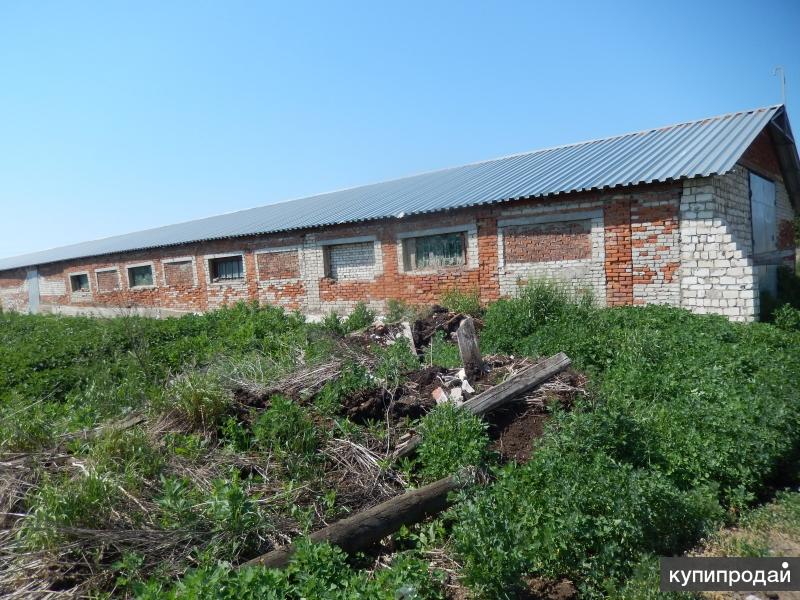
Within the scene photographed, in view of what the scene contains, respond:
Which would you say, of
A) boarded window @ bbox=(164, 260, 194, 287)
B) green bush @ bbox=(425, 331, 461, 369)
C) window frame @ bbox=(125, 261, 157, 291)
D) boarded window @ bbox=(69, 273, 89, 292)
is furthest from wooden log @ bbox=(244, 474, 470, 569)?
boarded window @ bbox=(69, 273, 89, 292)

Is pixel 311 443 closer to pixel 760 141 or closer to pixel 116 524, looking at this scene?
pixel 116 524

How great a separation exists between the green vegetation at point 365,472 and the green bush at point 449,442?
18 mm

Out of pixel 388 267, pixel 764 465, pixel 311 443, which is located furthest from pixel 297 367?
pixel 388 267

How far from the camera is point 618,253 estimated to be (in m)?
9.96

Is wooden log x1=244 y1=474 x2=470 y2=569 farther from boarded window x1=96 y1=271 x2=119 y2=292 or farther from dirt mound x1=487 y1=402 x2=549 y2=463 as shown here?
boarded window x1=96 y1=271 x2=119 y2=292

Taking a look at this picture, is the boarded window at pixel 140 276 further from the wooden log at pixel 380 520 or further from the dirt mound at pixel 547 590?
the dirt mound at pixel 547 590

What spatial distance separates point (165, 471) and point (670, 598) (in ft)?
11.7

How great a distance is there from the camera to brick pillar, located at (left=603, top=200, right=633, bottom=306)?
32.3ft

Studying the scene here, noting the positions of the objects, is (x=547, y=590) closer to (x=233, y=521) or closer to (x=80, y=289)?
(x=233, y=521)

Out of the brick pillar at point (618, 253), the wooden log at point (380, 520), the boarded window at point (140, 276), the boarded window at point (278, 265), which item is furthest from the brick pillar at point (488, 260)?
the boarded window at point (140, 276)

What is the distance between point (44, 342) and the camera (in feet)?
31.1

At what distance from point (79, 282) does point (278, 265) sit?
1195 cm

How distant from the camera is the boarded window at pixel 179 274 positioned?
17.8m

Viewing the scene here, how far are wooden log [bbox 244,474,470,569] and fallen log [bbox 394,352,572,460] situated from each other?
22.6 inches
